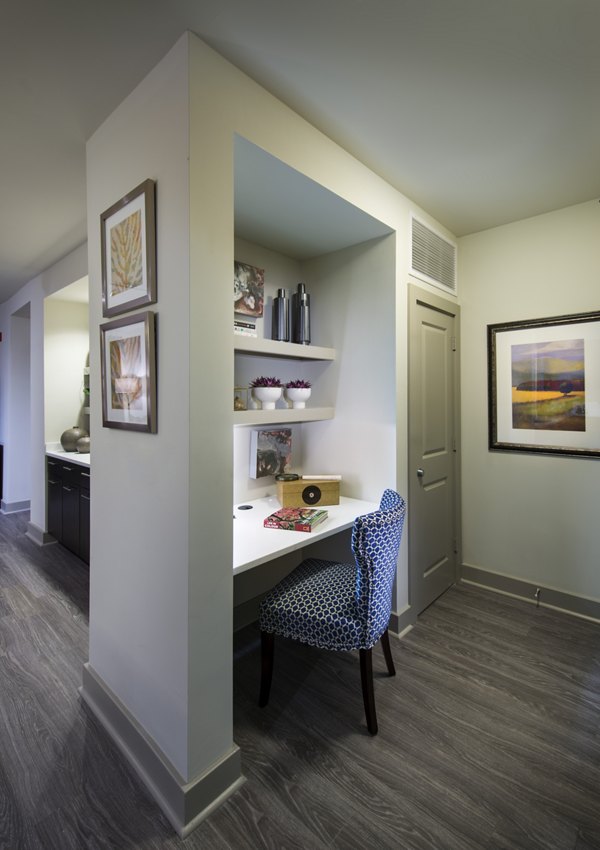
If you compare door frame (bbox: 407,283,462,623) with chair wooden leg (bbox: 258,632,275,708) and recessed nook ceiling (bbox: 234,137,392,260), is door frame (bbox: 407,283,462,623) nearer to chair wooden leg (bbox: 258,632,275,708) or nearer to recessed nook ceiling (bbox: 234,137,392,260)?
recessed nook ceiling (bbox: 234,137,392,260)

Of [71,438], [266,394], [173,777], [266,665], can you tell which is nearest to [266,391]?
[266,394]

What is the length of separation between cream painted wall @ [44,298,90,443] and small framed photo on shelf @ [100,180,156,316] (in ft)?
7.96

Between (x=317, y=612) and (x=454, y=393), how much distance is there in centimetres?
194

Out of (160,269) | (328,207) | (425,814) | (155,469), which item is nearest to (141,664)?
(155,469)

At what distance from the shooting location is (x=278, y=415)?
2.13 metres

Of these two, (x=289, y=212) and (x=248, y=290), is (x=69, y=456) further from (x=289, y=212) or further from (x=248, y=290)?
(x=289, y=212)

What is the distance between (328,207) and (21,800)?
2.72 metres

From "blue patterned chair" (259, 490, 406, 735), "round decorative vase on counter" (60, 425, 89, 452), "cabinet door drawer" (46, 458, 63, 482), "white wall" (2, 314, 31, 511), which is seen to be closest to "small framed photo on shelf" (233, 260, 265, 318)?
"blue patterned chair" (259, 490, 406, 735)

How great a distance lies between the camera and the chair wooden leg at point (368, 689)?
166cm

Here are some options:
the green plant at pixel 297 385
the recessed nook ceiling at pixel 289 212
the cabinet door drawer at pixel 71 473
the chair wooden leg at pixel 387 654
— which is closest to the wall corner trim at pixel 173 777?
the chair wooden leg at pixel 387 654

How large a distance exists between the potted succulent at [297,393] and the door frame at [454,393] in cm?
63

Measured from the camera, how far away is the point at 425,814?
1.36 metres

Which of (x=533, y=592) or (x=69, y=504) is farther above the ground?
(x=69, y=504)

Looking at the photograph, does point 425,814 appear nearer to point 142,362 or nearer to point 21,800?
point 21,800
